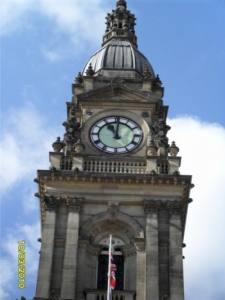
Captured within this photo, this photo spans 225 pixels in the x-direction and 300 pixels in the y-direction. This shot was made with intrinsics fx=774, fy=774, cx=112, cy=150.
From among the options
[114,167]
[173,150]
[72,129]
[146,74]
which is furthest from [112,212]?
[146,74]

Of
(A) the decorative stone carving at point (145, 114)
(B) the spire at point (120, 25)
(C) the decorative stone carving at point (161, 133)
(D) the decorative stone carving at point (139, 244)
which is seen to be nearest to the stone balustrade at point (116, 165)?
(C) the decorative stone carving at point (161, 133)

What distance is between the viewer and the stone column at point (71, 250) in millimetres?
33562

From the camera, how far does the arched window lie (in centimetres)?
3500

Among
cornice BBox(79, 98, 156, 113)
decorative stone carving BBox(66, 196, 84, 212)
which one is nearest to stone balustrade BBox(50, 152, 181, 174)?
decorative stone carving BBox(66, 196, 84, 212)

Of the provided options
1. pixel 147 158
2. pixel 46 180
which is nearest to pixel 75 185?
pixel 46 180

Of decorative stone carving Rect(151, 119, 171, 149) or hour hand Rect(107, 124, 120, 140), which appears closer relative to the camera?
decorative stone carving Rect(151, 119, 171, 149)

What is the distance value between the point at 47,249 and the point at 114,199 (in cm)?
421

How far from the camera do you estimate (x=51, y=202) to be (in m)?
36.7

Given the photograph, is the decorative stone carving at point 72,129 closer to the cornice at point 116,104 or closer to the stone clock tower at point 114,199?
the stone clock tower at point 114,199

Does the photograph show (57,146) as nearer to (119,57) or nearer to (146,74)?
(146,74)

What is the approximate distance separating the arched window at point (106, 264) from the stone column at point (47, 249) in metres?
2.42

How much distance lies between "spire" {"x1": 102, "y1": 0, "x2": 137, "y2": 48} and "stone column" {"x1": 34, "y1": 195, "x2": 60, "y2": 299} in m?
15.7

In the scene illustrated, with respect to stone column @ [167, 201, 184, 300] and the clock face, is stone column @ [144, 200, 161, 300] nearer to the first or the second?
stone column @ [167, 201, 184, 300]

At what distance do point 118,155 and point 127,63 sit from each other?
26.4 ft
